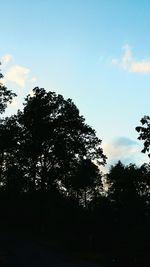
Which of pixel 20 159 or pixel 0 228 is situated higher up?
pixel 20 159

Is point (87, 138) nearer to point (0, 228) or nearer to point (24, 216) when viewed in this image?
point (24, 216)

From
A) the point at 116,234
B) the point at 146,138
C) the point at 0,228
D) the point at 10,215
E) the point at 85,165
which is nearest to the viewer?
the point at 146,138

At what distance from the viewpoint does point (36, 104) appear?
5744cm

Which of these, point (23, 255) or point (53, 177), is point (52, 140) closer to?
point (53, 177)

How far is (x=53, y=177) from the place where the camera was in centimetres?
5409

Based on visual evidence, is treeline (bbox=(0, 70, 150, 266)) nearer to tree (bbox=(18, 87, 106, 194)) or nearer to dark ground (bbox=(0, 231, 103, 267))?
tree (bbox=(18, 87, 106, 194))

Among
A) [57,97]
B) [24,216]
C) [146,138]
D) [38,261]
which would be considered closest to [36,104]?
[57,97]

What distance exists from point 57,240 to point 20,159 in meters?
14.2

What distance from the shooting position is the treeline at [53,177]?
49062 mm

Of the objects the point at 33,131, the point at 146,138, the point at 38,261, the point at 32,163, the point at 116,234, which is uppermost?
the point at 33,131

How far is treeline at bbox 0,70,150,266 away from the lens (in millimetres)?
49062

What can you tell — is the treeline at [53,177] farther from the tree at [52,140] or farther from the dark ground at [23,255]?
the dark ground at [23,255]

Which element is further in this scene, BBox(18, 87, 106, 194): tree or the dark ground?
BBox(18, 87, 106, 194): tree

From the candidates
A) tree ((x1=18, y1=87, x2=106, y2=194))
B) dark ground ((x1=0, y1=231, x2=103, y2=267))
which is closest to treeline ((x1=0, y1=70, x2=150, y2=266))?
tree ((x1=18, y1=87, x2=106, y2=194))
